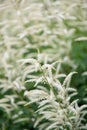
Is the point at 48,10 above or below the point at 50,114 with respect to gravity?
above

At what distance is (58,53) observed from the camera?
12.6 ft

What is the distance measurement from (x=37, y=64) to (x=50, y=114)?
1.46 ft

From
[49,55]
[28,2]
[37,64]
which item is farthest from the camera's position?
[28,2]

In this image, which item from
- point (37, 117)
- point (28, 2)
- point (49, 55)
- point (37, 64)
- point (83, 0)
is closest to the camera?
point (37, 64)

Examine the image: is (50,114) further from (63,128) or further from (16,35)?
(16,35)

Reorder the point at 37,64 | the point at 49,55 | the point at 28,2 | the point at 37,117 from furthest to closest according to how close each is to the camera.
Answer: the point at 28,2
the point at 49,55
the point at 37,117
the point at 37,64

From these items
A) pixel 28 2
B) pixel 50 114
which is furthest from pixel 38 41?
pixel 50 114

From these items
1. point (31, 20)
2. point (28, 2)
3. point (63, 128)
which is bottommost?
point (63, 128)

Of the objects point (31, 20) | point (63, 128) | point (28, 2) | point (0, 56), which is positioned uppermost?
point (28, 2)

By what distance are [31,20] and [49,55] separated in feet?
2.15

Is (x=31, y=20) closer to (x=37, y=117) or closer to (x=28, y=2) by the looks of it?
(x=28, y=2)

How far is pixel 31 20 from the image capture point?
4.27 meters

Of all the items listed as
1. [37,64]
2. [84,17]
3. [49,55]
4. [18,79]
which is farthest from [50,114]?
[84,17]

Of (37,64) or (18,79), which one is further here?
(18,79)
